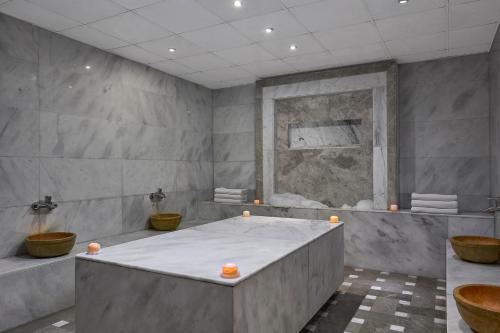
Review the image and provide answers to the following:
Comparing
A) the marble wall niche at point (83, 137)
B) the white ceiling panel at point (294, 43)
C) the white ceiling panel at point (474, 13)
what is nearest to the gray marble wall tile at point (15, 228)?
the marble wall niche at point (83, 137)

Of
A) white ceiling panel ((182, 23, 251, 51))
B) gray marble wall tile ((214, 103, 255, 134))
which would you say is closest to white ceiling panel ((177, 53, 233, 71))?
white ceiling panel ((182, 23, 251, 51))

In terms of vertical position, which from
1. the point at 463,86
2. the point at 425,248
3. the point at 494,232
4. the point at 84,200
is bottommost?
the point at 425,248

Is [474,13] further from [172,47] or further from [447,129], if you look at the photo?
[172,47]

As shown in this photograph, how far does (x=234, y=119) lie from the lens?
5.51 meters

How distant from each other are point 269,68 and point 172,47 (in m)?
1.40

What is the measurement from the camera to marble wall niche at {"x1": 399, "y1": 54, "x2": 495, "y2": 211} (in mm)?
3943

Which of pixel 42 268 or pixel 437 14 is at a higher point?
pixel 437 14

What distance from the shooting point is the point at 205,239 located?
253 cm

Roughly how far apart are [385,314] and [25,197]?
10.8 feet

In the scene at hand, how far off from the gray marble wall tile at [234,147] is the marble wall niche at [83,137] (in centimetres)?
69

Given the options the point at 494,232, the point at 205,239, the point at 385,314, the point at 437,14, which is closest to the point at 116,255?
the point at 205,239

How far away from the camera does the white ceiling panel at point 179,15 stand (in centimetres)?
276

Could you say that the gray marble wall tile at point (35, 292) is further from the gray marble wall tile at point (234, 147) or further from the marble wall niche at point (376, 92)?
the marble wall niche at point (376, 92)

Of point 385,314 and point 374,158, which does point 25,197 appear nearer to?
point 385,314
